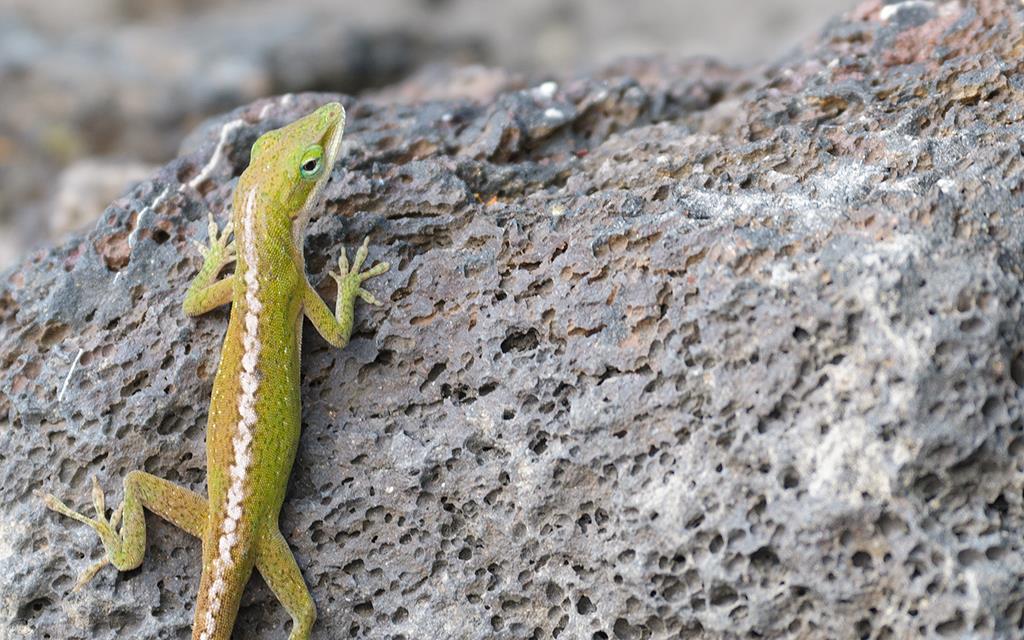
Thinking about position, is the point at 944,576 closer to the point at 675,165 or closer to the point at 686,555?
the point at 686,555

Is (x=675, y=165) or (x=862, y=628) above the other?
(x=675, y=165)

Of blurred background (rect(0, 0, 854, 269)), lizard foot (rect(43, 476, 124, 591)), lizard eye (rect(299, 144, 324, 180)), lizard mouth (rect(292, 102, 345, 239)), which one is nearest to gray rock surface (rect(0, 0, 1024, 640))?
lizard foot (rect(43, 476, 124, 591))

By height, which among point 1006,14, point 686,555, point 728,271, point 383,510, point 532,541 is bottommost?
point 686,555

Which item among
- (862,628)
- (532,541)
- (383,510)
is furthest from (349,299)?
(862,628)

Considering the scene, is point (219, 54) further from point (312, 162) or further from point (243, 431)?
point (243, 431)

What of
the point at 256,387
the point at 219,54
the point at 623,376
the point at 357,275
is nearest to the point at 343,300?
the point at 357,275

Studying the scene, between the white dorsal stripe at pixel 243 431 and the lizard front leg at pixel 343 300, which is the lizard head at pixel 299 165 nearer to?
the white dorsal stripe at pixel 243 431
